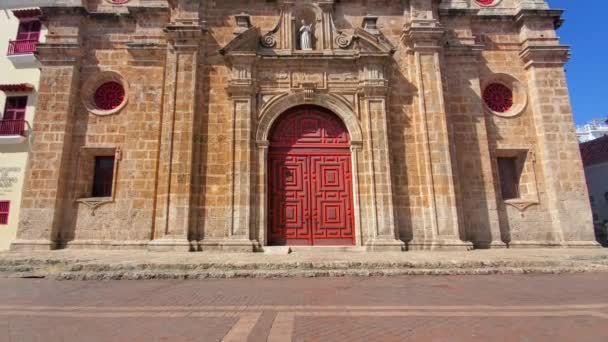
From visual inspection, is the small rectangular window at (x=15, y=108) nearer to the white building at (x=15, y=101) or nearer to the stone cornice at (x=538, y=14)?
the white building at (x=15, y=101)

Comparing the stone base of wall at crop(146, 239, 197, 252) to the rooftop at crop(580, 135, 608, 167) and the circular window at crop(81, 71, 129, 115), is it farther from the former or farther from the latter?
the rooftop at crop(580, 135, 608, 167)

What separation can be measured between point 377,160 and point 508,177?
4863 mm

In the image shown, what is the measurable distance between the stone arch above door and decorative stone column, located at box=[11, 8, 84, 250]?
238 inches

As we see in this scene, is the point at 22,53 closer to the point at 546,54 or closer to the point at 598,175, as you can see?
the point at 546,54

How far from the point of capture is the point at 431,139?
988cm

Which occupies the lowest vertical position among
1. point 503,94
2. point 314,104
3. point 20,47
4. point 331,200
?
point 331,200

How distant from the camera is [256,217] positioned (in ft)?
30.4

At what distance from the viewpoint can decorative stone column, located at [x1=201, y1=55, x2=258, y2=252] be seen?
897cm

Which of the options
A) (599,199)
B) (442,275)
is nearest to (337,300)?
(442,275)

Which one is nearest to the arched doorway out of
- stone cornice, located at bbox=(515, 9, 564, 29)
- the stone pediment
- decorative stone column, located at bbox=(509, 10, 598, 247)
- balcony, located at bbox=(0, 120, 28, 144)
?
the stone pediment

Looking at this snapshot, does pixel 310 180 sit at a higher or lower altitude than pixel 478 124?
lower

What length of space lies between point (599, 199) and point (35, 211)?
87.8 feet

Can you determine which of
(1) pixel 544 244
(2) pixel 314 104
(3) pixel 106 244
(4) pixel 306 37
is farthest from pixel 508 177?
(3) pixel 106 244

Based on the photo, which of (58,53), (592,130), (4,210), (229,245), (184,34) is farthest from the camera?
(592,130)
